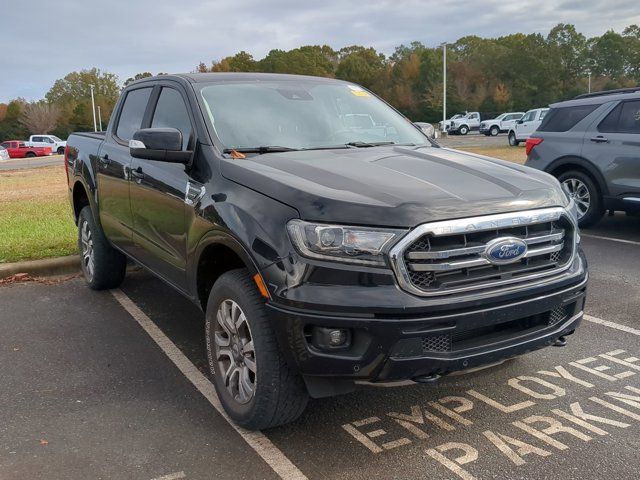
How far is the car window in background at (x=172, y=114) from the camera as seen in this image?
4078 mm

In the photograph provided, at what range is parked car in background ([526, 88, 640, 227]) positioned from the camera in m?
7.81

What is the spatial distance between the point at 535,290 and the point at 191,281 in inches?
78.0

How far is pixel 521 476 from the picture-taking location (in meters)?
2.88

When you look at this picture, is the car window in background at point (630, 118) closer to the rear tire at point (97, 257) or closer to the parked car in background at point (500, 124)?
the rear tire at point (97, 257)

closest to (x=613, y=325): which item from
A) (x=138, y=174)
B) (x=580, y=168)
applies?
(x=138, y=174)

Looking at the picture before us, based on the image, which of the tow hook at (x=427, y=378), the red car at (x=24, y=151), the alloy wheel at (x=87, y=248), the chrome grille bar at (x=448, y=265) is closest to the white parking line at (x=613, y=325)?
the chrome grille bar at (x=448, y=265)

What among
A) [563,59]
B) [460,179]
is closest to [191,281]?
[460,179]

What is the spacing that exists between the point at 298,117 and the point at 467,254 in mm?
1812

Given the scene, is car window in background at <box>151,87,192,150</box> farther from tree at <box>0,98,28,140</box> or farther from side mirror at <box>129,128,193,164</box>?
tree at <box>0,98,28,140</box>

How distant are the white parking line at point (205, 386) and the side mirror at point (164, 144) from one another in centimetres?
141

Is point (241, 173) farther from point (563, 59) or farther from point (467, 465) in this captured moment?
point (563, 59)

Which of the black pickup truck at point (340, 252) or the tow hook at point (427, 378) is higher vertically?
the black pickup truck at point (340, 252)

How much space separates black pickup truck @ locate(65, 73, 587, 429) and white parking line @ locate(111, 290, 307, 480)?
15 cm

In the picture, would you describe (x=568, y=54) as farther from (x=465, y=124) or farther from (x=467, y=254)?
(x=467, y=254)
